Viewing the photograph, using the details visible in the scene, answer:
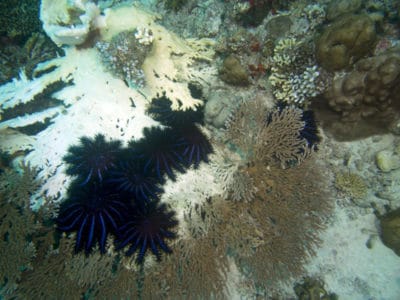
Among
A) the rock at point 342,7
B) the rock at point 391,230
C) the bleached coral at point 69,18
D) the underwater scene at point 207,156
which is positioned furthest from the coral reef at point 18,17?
the rock at point 391,230

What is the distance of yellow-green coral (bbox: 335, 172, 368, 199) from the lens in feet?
15.5

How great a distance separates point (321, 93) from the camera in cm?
428

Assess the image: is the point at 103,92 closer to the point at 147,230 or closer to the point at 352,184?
the point at 147,230

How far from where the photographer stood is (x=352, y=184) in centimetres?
475

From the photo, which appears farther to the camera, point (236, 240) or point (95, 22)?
point (95, 22)

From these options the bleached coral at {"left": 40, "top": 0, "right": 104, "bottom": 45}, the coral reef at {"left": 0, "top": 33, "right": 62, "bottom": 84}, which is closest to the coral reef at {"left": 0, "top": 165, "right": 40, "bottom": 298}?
the bleached coral at {"left": 40, "top": 0, "right": 104, "bottom": 45}

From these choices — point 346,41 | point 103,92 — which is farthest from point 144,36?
point 346,41

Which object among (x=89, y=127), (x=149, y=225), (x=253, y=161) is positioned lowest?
(x=149, y=225)

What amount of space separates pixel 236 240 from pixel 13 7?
268 inches

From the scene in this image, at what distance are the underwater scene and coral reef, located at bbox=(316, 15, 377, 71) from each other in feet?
0.09

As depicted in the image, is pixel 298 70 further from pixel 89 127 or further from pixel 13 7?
pixel 13 7

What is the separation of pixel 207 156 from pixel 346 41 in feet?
9.01

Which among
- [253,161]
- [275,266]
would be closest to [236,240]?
[275,266]

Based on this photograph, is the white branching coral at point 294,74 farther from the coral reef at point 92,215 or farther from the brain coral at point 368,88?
the coral reef at point 92,215
